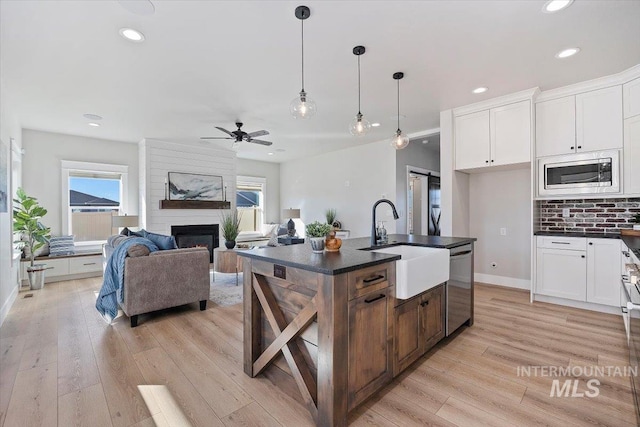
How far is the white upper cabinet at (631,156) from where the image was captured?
314 cm

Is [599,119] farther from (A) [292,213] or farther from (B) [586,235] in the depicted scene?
(A) [292,213]

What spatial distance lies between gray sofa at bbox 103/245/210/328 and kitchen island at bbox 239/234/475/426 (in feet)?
5.43

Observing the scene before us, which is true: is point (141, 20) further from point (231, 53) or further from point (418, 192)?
point (418, 192)

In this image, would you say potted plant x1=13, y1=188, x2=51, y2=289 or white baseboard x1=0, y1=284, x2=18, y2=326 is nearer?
white baseboard x1=0, y1=284, x2=18, y2=326

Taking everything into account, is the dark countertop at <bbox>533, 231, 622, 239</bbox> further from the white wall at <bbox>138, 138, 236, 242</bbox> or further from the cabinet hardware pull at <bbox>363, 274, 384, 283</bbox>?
the white wall at <bbox>138, 138, 236, 242</bbox>

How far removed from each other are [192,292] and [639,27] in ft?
16.0

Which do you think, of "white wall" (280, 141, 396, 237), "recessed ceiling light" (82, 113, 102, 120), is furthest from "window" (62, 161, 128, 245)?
"white wall" (280, 141, 396, 237)

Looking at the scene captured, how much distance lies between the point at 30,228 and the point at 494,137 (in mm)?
6865

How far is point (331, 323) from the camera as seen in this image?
4.91ft

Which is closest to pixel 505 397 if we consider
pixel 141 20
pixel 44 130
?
pixel 141 20

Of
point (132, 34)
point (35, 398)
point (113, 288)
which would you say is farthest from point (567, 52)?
point (113, 288)

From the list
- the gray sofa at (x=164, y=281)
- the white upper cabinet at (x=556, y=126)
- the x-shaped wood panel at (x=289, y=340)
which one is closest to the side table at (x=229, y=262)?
the gray sofa at (x=164, y=281)

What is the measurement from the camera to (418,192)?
6793 mm

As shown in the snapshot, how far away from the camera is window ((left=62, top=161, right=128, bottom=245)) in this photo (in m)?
5.56
